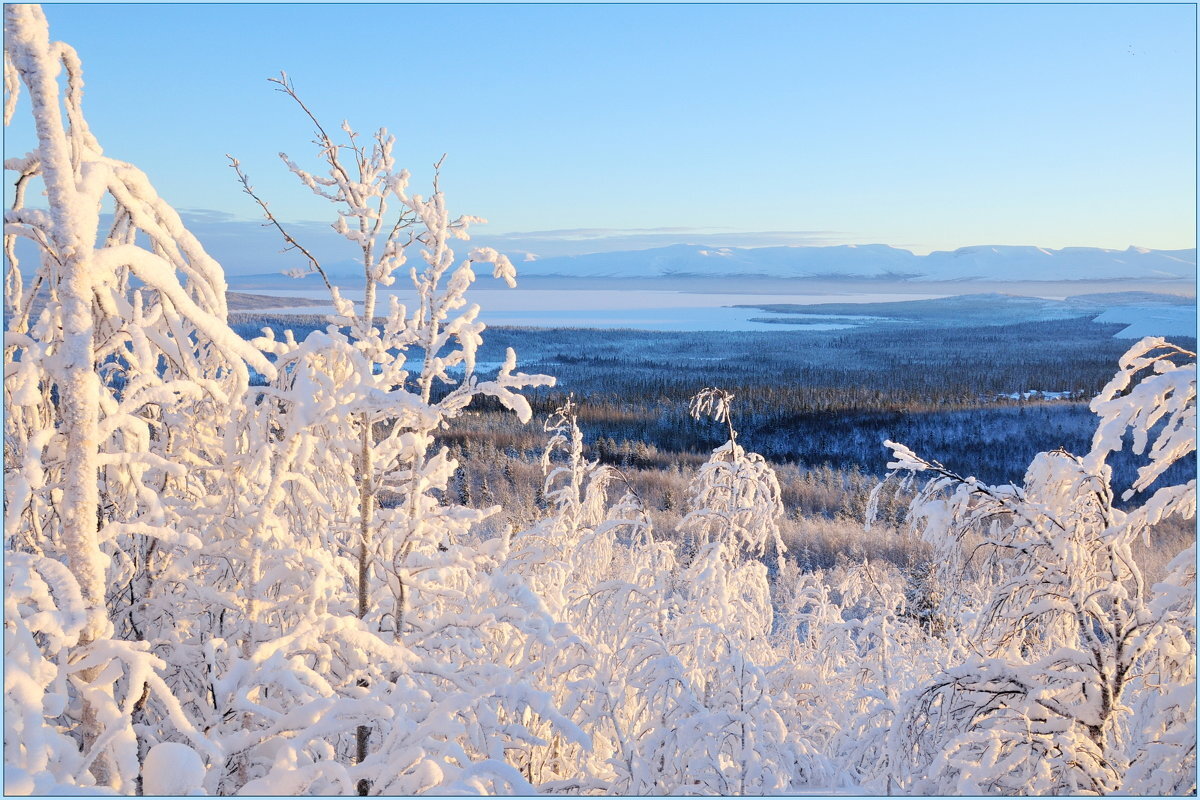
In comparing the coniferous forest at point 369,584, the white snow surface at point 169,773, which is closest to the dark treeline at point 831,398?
the coniferous forest at point 369,584

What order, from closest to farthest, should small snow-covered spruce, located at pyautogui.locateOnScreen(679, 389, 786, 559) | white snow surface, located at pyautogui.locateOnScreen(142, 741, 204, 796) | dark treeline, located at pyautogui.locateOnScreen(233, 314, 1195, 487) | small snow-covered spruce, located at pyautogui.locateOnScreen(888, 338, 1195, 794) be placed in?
white snow surface, located at pyautogui.locateOnScreen(142, 741, 204, 796) < small snow-covered spruce, located at pyautogui.locateOnScreen(888, 338, 1195, 794) < small snow-covered spruce, located at pyautogui.locateOnScreen(679, 389, 786, 559) < dark treeline, located at pyautogui.locateOnScreen(233, 314, 1195, 487)

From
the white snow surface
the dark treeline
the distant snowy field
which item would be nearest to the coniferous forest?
the white snow surface

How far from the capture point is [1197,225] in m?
2.75

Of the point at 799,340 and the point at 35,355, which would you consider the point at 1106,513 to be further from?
the point at 799,340

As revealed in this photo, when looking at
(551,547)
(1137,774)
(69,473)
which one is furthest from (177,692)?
(1137,774)

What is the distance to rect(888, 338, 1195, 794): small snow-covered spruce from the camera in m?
2.94

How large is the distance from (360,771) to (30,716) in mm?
956

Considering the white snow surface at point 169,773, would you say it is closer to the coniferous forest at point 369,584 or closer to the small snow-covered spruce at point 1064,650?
the coniferous forest at point 369,584

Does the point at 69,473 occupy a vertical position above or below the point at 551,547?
above

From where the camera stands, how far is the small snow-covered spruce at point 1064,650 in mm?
2936

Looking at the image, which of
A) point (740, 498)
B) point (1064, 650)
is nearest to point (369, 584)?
point (740, 498)

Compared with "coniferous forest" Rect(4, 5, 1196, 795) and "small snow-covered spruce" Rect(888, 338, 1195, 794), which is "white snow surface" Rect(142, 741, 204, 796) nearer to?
"coniferous forest" Rect(4, 5, 1196, 795)

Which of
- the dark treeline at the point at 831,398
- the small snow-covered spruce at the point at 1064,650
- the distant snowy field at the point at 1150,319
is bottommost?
the dark treeline at the point at 831,398

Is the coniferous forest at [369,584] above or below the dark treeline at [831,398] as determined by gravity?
above
